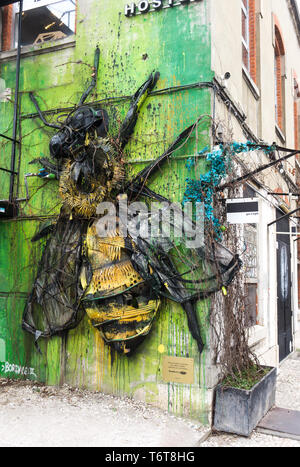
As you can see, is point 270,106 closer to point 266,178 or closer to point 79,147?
point 266,178

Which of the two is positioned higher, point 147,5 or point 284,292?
point 147,5

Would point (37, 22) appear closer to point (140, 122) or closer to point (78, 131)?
point (78, 131)

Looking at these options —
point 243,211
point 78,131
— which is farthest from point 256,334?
point 78,131

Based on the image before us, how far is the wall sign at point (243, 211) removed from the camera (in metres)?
5.01

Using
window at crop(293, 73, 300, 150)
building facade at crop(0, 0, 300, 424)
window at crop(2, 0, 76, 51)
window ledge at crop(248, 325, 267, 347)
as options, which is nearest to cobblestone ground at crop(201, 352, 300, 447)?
building facade at crop(0, 0, 300, 424)

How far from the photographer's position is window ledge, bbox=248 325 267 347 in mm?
6637

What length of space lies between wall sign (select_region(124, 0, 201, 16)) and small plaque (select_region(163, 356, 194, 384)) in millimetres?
4584

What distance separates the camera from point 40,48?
6.56 metres

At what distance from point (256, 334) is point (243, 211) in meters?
2.85

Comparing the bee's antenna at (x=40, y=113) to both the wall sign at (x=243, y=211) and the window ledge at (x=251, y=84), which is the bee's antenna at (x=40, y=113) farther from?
the window ledge at (x=251, y=84)

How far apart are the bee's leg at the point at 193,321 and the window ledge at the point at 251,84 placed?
405 centimetres

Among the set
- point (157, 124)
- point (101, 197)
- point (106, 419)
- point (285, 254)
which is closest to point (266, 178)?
point (285, 254)
